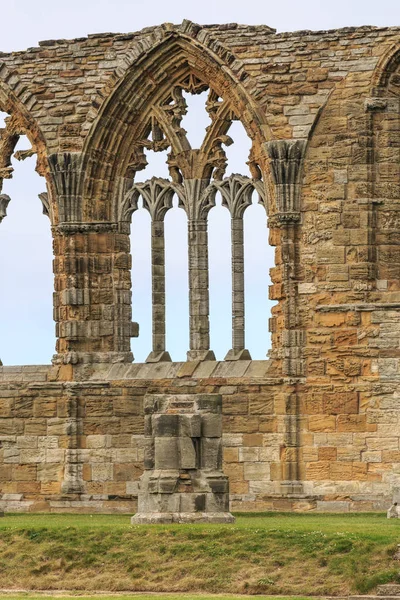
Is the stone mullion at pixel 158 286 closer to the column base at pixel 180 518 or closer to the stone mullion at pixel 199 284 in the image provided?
the stone mullion at pixel 199 284

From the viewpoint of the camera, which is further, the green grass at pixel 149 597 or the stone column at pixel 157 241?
the stone column at pixel 157 241

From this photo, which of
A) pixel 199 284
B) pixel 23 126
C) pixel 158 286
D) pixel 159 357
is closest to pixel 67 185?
pixel 23 126

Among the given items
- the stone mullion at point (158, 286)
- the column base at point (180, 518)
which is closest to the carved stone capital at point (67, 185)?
the stone mullion at point (158, 286)

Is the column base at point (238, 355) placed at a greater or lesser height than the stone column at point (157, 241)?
lesser

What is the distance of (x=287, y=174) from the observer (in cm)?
4219

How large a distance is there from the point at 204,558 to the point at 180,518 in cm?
273

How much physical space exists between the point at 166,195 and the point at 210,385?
3.61m

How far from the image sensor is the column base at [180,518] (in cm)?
3700

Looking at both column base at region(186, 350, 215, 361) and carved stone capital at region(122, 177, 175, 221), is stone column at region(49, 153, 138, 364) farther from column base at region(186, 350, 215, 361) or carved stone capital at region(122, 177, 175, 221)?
column base at region(186, 350, 215, 361)

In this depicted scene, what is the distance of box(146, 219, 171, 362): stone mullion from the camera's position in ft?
144

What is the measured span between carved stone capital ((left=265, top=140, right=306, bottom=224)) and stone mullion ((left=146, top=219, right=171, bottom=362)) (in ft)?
8.74

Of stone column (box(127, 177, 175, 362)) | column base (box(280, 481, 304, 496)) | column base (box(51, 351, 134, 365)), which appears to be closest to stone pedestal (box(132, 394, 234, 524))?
column base (box(280, 481, 304, 496))

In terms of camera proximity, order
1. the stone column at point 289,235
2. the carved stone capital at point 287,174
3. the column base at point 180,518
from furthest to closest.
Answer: the carved stone capital at point 287,174, the stone column at point 289,235, the column base at point 180,518

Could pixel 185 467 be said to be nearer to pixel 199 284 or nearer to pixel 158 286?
pixel 199 284
